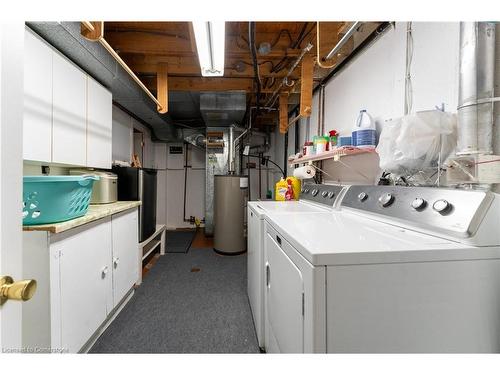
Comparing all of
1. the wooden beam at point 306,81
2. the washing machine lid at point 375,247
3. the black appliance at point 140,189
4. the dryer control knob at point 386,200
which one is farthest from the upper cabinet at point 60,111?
the dryer control knob at point 386,200

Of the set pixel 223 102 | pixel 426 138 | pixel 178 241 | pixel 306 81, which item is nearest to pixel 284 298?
pixel 426 138

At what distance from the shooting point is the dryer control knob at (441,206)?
2.29 ft

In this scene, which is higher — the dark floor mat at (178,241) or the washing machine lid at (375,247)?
the washing machine lid at (375,247)

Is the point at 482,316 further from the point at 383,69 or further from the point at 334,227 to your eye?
the point at 383,69

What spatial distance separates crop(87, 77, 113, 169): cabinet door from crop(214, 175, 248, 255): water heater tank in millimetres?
1546

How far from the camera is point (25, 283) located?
0.47m

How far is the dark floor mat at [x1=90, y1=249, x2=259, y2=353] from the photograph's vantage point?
4.76ft

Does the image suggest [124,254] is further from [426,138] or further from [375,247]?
[426,138]

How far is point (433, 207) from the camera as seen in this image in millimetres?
739

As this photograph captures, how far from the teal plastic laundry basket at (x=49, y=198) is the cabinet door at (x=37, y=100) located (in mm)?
369

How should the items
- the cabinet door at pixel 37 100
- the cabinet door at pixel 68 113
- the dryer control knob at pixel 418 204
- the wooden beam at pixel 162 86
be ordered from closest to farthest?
the dryer control knob at pixel 418 204 < the cabinet door at pixel 37 100 < the cabinet door at pixel 68 113 < the wooden beam at pixel 162 86

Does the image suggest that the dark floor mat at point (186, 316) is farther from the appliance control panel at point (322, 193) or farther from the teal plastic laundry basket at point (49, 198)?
the appliance control panel at point (322, 193)

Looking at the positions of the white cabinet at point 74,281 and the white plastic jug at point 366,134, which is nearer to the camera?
the white cabinet at point 74,281
